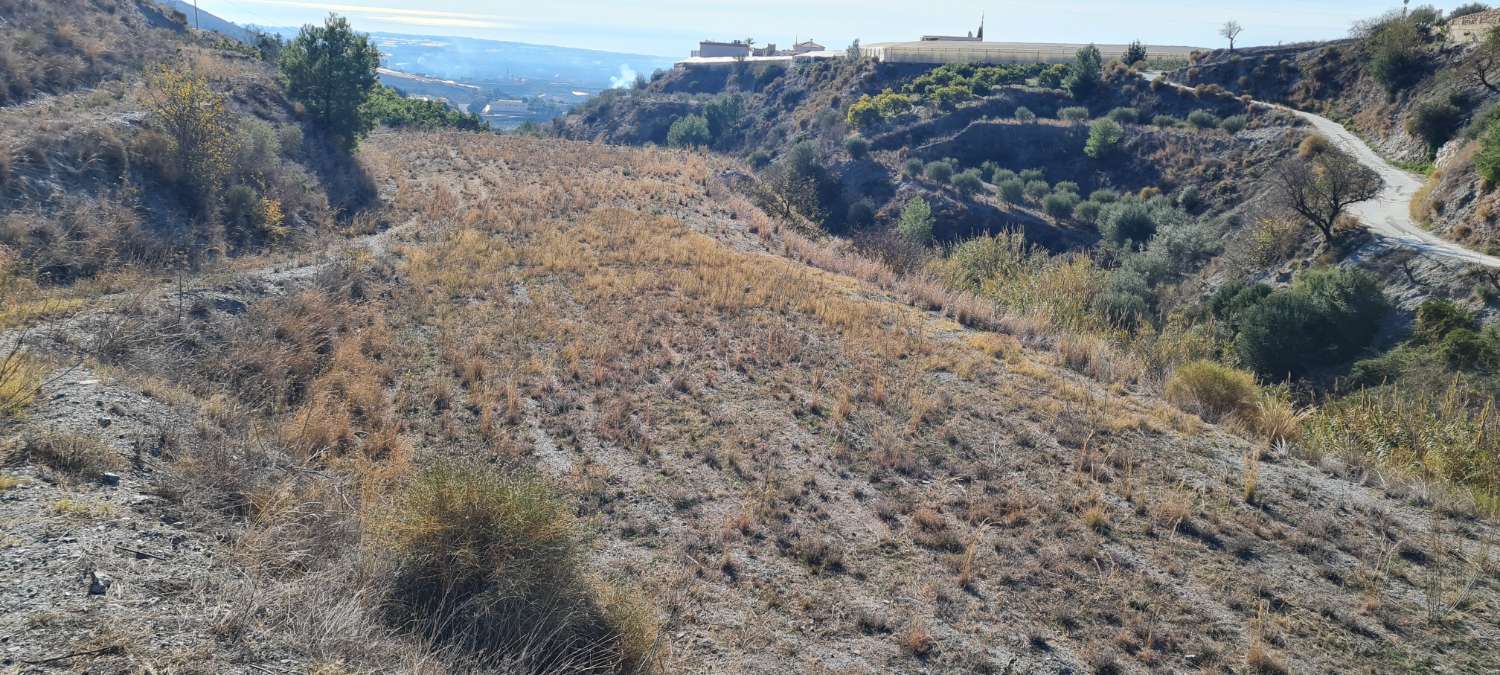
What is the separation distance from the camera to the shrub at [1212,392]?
35.0ft

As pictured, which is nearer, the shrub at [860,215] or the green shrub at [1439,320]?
the green shrub at [1439,320]

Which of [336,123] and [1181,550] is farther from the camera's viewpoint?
[336,123]

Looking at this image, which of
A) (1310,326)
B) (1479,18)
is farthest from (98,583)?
(1479,18)

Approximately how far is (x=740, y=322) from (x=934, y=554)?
7526 mm

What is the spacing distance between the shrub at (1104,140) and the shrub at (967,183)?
309 inches

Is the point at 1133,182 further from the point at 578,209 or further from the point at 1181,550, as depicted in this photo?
the point at 1181,550

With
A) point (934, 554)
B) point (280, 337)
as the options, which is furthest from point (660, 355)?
point (934, 554)

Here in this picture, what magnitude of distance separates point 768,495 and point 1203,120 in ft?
162

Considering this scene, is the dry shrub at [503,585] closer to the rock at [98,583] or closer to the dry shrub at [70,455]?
the rock at [98,583]

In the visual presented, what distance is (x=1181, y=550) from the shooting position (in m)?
7.06

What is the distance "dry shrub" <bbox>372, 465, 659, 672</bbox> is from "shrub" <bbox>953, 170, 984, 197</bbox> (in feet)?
143

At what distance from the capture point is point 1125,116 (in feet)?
166

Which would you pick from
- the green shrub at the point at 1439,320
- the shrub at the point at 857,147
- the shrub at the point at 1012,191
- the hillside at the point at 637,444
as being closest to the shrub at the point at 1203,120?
the shrub at the point at 1012,191

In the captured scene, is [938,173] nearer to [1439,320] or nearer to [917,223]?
[917,223]
